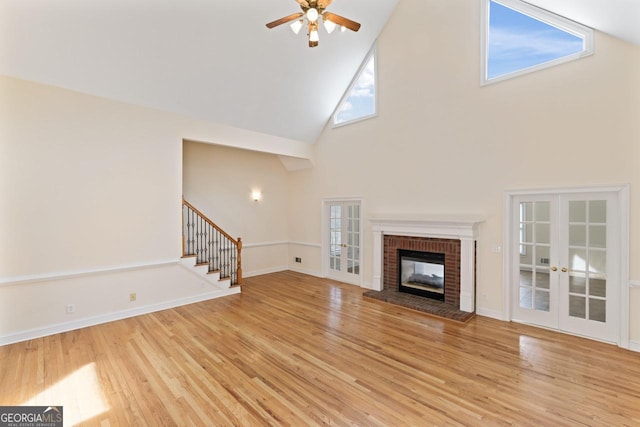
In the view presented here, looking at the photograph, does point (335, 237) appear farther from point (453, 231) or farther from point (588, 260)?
point (588, 260)

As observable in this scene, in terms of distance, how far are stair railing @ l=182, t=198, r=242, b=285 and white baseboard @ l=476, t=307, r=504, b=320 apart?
4621 millimetres

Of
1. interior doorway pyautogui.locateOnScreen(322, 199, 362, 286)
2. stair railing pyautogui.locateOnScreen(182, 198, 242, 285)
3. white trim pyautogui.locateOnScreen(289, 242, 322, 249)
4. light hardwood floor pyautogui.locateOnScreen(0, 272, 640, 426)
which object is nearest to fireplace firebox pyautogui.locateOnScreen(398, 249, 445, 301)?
light hardwood floor pyautogui.locateOnScreen(0, 272, 640, 426)

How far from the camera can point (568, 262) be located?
13.0 feet

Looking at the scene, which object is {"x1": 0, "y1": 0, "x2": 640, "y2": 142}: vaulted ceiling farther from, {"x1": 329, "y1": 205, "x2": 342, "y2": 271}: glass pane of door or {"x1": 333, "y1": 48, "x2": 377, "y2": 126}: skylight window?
{"x1": 329, "y1": 205, "x2": 342, "y2": 271}: glass pane of door

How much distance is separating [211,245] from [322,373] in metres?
4.40

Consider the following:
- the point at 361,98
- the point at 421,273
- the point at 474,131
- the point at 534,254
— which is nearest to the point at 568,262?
the point at 534,254

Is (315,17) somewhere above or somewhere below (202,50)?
below

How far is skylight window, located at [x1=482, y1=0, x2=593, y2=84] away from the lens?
3.87 metres

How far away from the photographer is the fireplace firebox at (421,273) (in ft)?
17.2

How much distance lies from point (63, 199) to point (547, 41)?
7400 mm

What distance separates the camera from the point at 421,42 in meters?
5.30

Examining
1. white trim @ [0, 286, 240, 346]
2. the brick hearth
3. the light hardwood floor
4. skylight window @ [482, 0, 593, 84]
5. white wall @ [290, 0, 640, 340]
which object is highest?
skylight window @ [482, 0, 593, 84]

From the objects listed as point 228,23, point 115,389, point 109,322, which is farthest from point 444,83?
point 109,322

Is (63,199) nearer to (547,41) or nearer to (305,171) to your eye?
(305,171)
